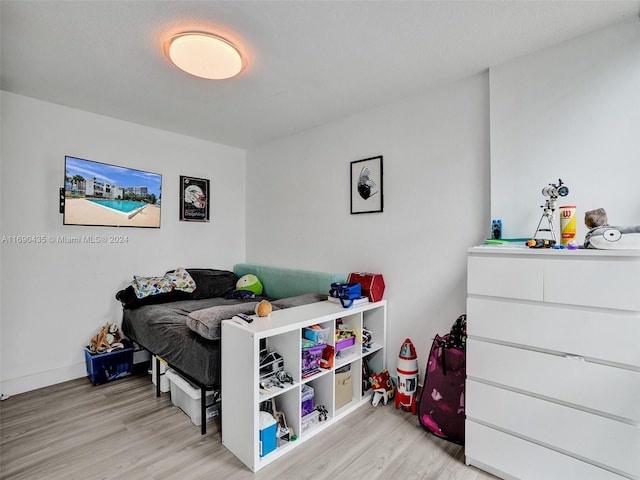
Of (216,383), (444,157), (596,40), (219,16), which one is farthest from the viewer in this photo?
(444,157)

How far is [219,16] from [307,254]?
2.21 metres

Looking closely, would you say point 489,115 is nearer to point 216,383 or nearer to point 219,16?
point 219,16

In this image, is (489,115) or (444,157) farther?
(444,157)

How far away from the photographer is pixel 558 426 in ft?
5.01

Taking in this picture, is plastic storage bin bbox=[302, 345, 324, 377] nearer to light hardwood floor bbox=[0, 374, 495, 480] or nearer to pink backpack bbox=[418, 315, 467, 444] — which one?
light hardwood floor bbox=[0, 374, 495, 480]

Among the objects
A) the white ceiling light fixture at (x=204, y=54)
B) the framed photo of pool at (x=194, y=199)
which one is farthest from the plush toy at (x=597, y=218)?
the framed photo of pool at (x=194, y=199)

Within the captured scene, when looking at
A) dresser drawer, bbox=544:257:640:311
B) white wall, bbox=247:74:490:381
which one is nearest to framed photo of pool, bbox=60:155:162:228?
white wall, bbox=247:74:490:381

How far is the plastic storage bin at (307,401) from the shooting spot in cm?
212

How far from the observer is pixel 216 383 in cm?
201

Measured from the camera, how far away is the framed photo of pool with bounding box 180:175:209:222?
3.56m

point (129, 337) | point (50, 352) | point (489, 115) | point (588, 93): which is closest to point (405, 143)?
point (489, 115)

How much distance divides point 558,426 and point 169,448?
2137mm

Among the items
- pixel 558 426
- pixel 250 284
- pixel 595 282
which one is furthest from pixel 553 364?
pixel 250 284

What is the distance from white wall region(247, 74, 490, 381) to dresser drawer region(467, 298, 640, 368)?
0.56m
